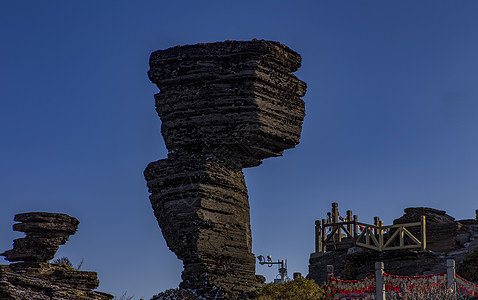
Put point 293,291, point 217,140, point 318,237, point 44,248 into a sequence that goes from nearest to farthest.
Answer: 1. point 293,291
2. point 217,140
3. point 44,248
4. point 318,237

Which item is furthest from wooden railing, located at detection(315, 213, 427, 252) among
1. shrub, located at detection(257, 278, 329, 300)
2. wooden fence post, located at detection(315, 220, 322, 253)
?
shrub, located at detection(257, 278, 329, 300)

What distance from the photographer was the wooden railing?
29328mm

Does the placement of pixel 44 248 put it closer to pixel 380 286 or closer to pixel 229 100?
pixel 229 100

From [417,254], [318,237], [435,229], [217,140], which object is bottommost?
[417,254]

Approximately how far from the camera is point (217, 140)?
2152cm

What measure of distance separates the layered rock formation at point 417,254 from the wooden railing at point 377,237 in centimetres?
37

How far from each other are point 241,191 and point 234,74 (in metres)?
3.27

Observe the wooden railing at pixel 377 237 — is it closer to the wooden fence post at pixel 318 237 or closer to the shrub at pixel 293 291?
the wooden fence post at pixel 318 237

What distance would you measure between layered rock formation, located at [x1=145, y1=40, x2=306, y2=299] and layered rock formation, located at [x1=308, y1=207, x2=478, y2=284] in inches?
354

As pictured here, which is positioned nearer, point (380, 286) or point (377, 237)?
point (380, 286)

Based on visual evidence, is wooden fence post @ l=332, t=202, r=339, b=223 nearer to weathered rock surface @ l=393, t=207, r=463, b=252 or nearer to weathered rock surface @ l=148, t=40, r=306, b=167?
weathered rock surface @ l=393, t=207, r=463, b=252

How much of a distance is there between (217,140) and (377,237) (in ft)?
40.3

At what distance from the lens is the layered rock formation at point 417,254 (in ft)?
94.3

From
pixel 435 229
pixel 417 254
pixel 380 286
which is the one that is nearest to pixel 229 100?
pixel 380 286
